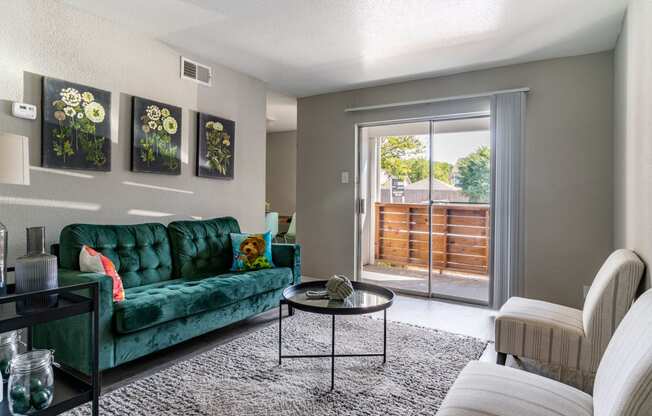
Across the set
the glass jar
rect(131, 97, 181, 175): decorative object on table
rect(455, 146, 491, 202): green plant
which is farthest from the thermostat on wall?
rect(455, 146, 491, 202): green plant

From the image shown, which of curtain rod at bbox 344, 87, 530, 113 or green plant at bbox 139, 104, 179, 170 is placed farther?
curtain rod at bbox 344, 87, 530, 113

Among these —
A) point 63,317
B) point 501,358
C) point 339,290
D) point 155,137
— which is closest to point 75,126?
point 155,137

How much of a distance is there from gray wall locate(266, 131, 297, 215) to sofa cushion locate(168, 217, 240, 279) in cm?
413

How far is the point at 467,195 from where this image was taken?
4125 mm

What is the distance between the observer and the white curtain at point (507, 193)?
3.71m

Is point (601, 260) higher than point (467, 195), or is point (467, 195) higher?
point (467, 195)

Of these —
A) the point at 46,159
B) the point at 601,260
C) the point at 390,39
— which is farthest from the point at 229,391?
the point at 601,260

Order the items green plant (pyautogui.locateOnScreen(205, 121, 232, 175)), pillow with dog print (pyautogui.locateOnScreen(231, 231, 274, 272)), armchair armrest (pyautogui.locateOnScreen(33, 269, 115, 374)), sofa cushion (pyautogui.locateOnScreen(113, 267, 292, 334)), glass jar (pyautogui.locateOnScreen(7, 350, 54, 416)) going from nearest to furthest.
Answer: glass jar (pyautogui.locateOnScreen(7, 350, 54, 416)) → armchair armrest (pyautogui.locateOnScreen(33, 269, 115, 374)) → sofa cushion (pyautogui.locateOnScreen(113, 267, 292, 334)) → pillow with dog print (pyautogui.locateOnScreen(231, 231, 274, 272)) → green plant (pyautogui.locateOnScreen(205, 121, 232, 175))

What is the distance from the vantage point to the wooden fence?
166 inches

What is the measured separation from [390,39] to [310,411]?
9.58 feet

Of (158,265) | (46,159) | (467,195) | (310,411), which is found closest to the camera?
(310,411)

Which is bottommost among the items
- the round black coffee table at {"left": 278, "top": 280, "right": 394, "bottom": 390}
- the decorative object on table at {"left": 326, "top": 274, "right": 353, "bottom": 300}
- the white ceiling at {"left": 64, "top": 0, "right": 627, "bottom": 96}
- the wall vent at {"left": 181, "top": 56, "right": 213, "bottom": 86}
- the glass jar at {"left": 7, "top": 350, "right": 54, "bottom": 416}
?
the glass jar at {"left": 7, "top": 350, "right": 54, "bottom": 416}

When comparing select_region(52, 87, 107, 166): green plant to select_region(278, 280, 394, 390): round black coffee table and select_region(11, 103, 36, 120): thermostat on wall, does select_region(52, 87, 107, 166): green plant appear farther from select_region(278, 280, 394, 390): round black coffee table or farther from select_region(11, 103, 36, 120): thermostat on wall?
select_region(278, 280, 394, 390): round black coffee table

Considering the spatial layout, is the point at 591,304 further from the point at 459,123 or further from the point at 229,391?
the point at 459,123
